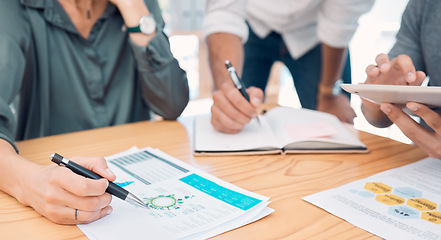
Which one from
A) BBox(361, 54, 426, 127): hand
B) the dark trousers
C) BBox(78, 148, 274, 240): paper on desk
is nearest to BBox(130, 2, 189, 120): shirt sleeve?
BBox(78, 148, 274, 240): paper on desk

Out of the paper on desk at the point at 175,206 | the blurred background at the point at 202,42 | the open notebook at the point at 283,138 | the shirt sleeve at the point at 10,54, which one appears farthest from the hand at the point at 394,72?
the blurred background at the point at 202,42

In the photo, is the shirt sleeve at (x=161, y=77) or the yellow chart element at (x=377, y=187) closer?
the yellow chart element at (x=377, y=187)

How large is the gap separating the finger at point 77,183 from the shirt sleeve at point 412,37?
86cm

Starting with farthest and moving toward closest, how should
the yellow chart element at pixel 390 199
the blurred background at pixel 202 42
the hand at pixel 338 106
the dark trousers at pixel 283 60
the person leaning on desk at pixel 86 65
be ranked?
the blurred background at pixel 202 42, the dark trousers at pixel 283 60, the hand at pixel 338 106, the person leaning on desk at pixel 86 65, the yellow chart element at pixel 390 199

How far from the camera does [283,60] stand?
1.74 m

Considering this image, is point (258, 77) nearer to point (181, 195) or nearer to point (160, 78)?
point (160, 78)

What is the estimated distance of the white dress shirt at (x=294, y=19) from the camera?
1.37 m

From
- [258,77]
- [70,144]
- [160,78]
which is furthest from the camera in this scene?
[258,77]

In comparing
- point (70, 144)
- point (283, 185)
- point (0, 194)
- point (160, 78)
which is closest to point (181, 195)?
point (283, 185)

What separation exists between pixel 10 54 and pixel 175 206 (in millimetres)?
554

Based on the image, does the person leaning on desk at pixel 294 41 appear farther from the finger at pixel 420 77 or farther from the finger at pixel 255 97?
the finger at pixel 420 77

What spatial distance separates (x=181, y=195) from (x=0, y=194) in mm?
290

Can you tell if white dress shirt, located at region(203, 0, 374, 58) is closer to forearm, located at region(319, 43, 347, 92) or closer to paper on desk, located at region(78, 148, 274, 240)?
forearm, located at region(319, 43, 347, 92)

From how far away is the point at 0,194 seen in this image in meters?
0.62
